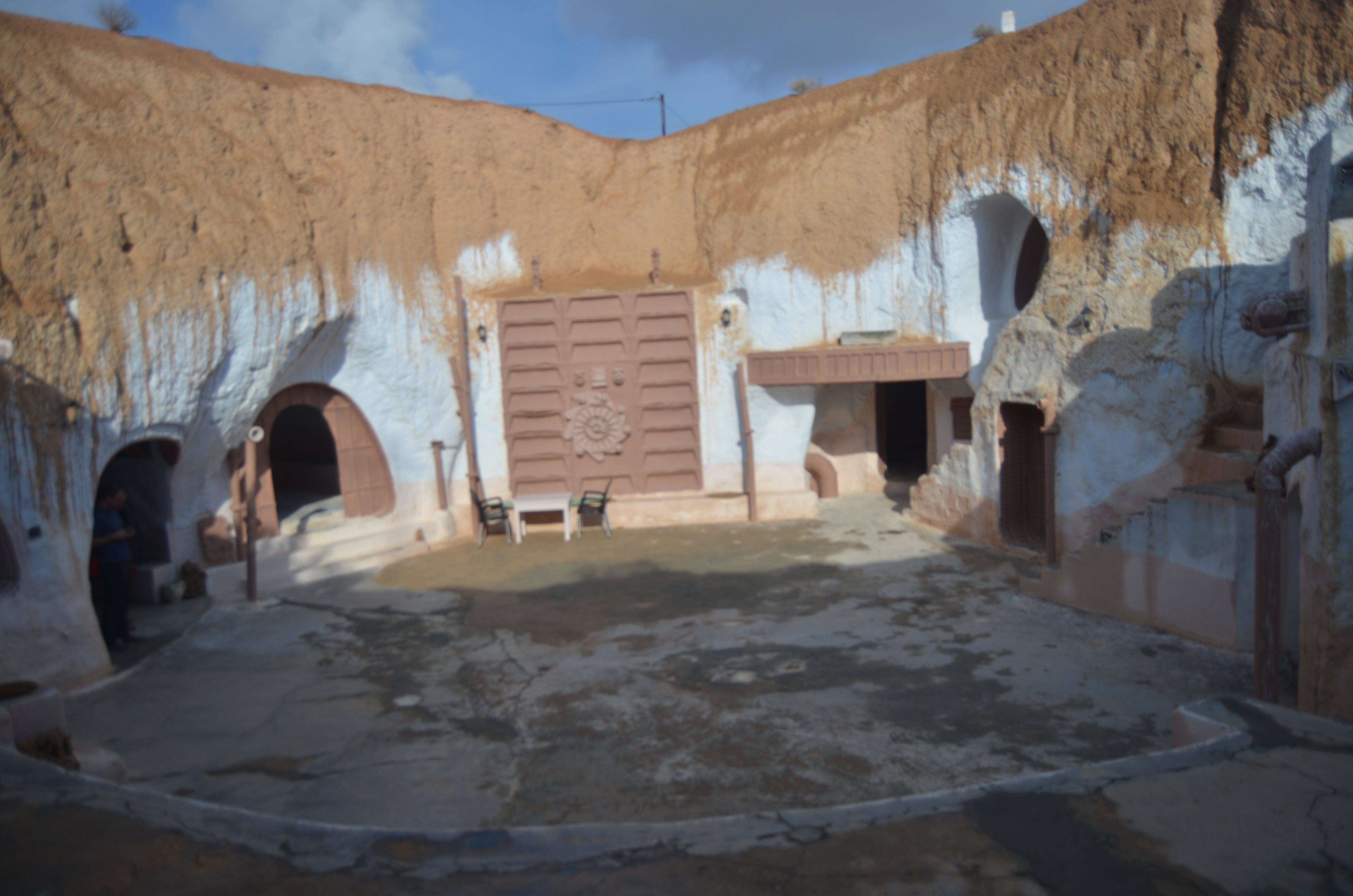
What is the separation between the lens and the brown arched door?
1253 cm

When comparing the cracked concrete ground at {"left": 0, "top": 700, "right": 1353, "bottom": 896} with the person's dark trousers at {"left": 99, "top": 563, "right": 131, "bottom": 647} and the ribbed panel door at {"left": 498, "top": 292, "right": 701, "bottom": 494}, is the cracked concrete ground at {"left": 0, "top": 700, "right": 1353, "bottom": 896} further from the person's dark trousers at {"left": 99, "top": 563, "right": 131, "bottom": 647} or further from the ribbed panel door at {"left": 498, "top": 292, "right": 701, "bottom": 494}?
the ribbed panel door at {"left": 498, "top": 292, "right": 701, "bottom": 494}

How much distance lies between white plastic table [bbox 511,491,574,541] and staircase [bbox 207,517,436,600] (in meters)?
1.30

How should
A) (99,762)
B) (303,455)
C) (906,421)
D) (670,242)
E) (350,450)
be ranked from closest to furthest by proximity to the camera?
(99,762)
(350,450)
(670,242)
(303,455)
(906,421)

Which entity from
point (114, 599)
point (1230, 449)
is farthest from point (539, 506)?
point (1230, 449)

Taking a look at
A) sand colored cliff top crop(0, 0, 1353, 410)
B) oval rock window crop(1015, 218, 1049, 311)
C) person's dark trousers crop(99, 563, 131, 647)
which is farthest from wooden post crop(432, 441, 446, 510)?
oval rock window crop(1015, 218, 1049, 311)

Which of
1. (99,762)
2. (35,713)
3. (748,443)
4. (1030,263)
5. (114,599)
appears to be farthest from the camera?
(1030,263)

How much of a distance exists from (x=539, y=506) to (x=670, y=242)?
505 cm

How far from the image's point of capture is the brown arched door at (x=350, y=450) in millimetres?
12531

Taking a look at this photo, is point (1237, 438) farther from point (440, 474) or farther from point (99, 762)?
point (440, 474)

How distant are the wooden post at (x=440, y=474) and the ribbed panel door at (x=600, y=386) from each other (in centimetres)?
114

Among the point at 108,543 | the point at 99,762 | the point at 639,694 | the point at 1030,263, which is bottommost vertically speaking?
the point at 639,694

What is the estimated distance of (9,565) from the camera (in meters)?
7.82

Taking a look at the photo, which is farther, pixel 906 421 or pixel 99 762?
pixel 906 421

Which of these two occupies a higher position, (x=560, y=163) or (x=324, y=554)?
(x=560, y=163)
